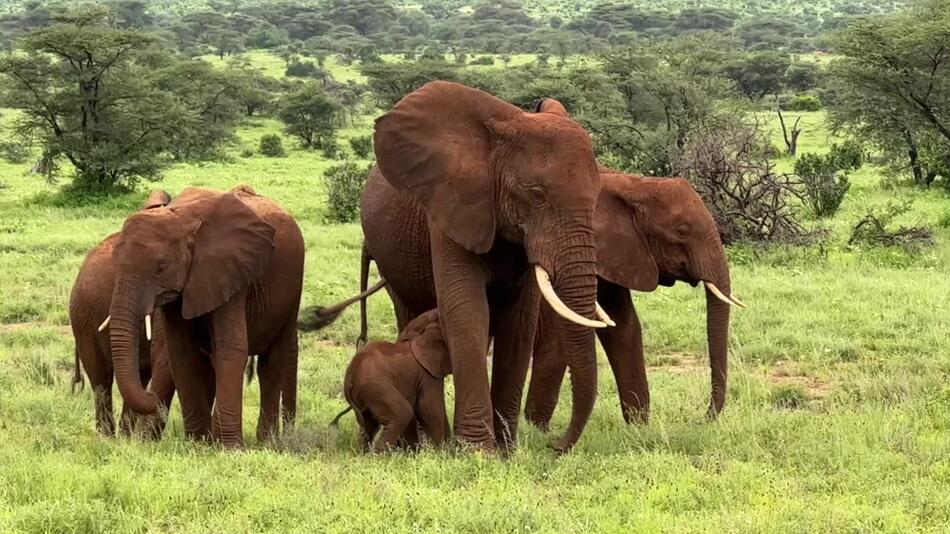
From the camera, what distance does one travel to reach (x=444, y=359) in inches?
249

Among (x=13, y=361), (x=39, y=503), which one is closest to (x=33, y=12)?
(x=13, y=361)

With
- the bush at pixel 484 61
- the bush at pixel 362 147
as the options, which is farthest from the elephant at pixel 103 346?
the bush at pixel 484 61

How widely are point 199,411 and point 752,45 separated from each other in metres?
81.2

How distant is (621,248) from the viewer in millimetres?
6840

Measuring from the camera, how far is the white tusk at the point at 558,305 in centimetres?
526

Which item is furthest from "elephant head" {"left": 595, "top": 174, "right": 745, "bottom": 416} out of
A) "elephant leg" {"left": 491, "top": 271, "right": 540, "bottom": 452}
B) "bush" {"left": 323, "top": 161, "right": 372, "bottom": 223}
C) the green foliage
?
the green foliage

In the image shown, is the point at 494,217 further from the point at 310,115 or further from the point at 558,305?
the point at 310,115

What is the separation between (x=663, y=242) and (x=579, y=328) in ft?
4.99

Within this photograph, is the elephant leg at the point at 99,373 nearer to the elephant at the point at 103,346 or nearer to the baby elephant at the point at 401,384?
the elephant at the point at 103,346

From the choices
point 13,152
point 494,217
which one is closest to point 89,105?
Answer: point 13,152

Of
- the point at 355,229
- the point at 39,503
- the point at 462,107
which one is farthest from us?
the point at 355,229

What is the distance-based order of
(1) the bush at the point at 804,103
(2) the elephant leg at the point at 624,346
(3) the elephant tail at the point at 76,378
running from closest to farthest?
(2) the elephant leg at the point at 624,346 < (3) the elephant tail at the point at 76,378 < (1) the bush at the point at 804,103

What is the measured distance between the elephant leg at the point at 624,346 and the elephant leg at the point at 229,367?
2378mm

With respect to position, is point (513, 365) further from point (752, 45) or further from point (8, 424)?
point (752, 45)
